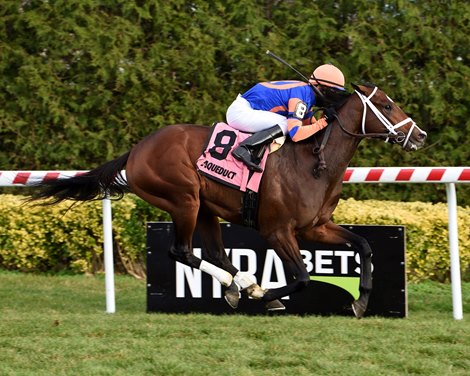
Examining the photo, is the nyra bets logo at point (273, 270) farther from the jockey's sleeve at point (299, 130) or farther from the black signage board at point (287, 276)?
the jockey's sleeve at point (299, 130)

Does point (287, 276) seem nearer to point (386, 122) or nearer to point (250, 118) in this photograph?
point (250, 118)

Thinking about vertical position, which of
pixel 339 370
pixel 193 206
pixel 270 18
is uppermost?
pixel 270 18

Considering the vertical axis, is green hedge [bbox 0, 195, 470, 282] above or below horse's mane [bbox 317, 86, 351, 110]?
below

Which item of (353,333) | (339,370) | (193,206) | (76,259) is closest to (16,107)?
(76,259)

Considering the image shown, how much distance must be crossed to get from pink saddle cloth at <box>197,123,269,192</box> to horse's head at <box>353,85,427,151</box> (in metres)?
0.69

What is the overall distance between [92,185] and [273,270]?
53.9 inches

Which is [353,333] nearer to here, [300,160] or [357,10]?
[300,160]

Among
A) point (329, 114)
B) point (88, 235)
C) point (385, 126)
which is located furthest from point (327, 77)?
point (88, 235)

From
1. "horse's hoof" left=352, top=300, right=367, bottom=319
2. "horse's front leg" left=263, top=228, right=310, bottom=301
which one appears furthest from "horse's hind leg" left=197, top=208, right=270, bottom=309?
"horse's hoof" left=352, top=300, right=367, bottom=319

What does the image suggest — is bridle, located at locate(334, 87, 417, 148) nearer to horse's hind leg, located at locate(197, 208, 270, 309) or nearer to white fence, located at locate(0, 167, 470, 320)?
white fence, located at locate(0, 167, 470, 320)

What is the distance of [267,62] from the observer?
28.3ft

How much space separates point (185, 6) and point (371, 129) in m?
3.21

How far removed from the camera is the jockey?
19.8 ft

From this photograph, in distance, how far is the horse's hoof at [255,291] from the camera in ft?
20.3
